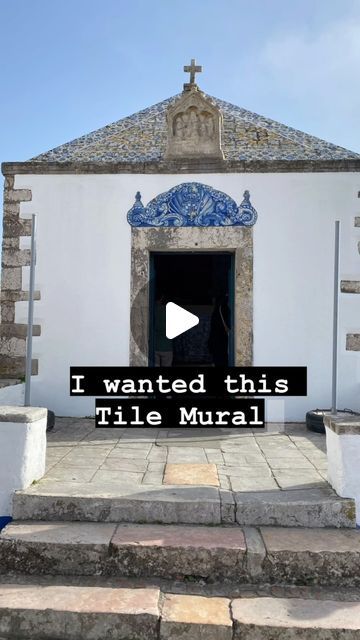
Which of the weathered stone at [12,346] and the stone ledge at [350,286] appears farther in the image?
the weathered stone at [12,346]

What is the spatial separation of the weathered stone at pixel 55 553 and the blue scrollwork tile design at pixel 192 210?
164 inches

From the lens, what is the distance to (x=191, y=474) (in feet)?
12.4

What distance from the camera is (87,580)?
275 cm

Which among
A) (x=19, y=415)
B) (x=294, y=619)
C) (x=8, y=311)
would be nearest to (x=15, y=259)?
(x=8, y=311)

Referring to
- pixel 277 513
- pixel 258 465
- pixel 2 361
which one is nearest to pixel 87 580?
pixel 277 513

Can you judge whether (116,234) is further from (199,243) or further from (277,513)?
(277,513)

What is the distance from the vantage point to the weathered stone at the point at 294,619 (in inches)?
91.4

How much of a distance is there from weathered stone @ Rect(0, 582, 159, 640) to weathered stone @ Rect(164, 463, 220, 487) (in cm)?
107

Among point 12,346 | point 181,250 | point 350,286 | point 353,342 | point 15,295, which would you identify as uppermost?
point 181,250

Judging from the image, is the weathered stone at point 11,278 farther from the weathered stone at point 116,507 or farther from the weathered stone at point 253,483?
the weathered stone at point 253,483

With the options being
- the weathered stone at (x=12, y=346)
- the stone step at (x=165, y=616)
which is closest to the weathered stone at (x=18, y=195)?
the weathered stone at (x=12, y=346)

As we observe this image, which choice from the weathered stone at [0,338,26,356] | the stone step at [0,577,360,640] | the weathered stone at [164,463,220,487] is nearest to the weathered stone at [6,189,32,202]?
the weathered stone at [0,338,26,356]

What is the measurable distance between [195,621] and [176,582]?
1.30ft

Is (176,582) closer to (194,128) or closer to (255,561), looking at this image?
(255,561)
